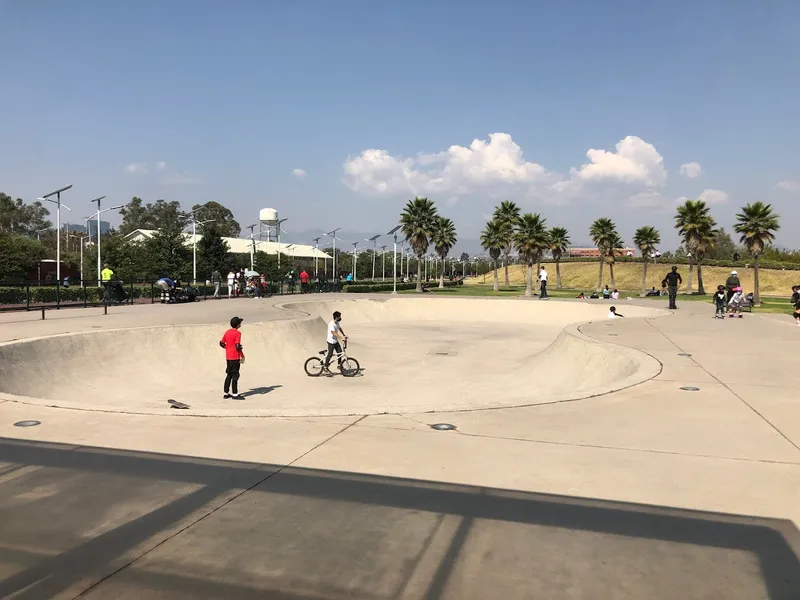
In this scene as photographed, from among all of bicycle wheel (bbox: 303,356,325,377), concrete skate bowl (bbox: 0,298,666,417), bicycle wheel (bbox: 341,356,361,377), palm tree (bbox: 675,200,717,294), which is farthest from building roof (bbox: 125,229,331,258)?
bicycle wheel (bbox: 341,356,361,377)

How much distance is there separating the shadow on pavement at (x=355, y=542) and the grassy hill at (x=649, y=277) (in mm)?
77940

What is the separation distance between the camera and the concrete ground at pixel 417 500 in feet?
11.9

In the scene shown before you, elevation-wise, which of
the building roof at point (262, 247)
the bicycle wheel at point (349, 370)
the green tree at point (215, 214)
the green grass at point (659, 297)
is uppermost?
the green tree at point (215, 214)

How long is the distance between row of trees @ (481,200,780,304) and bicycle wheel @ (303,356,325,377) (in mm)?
33589

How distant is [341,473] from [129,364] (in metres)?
12.3

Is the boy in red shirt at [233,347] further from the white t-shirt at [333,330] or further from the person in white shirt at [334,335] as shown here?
the white t-shirt at [333,330]

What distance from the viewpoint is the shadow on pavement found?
11.6ft

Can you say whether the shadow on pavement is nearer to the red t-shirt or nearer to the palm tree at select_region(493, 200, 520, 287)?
the red t-shirt

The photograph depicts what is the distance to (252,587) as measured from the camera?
3.54 meters

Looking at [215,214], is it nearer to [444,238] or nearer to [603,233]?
[444,238]

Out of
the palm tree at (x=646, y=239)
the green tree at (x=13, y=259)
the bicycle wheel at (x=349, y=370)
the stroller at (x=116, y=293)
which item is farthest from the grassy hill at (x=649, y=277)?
the green tree at (x=13, y=259)

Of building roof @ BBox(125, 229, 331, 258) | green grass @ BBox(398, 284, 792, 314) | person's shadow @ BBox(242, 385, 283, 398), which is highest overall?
building roof @ BBox(125, 229, 331, 258)

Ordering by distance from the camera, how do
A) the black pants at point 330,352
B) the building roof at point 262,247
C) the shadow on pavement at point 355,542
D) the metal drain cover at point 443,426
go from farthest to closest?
the building roof at point 262,247 → the black pants at point 330,352 → the metal drain cover at point 443,426 → the shadow on pavement at point 355,542

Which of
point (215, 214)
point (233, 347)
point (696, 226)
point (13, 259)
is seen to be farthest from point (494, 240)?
→ point (215, 214)
